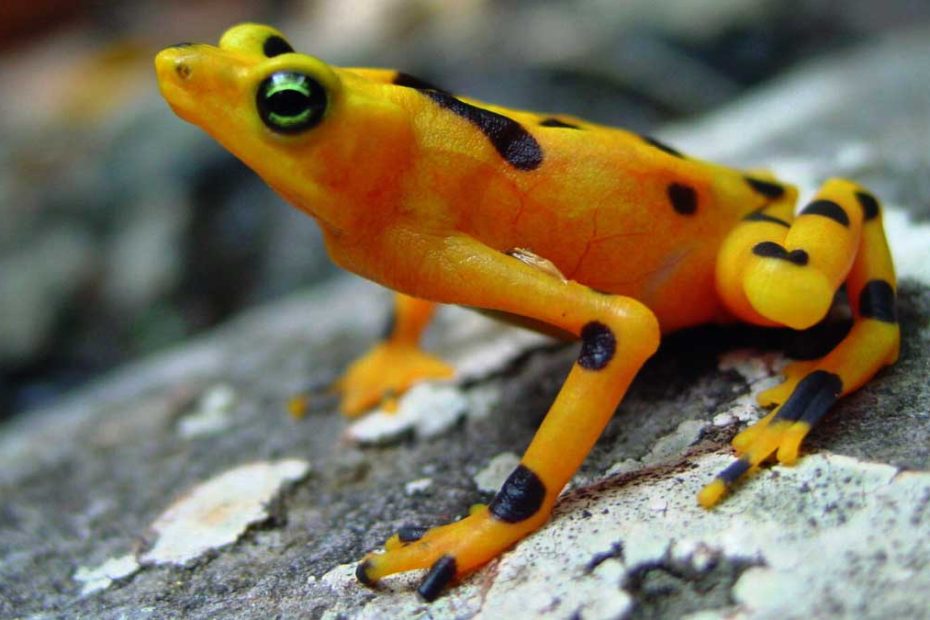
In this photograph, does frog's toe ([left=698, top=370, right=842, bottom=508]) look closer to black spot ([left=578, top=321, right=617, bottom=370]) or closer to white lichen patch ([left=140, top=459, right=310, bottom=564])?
black spot ([left=578, top=321, right=617, bottom=370])

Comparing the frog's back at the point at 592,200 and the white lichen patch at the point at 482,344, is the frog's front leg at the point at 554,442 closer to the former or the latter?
the frog's back at the point at 592,200

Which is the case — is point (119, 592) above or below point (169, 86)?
below

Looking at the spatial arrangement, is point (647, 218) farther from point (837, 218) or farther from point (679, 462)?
point (679, 462)

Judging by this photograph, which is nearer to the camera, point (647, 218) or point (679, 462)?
point (679, 462)

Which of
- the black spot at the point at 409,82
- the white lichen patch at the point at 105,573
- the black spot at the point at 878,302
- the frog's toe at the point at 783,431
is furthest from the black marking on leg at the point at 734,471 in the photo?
the white lichen patch at the point at 105,573

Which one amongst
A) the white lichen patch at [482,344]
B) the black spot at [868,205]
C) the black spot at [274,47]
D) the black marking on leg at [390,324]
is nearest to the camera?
the black spot at [274,47]

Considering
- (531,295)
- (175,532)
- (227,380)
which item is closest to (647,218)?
(531,295)

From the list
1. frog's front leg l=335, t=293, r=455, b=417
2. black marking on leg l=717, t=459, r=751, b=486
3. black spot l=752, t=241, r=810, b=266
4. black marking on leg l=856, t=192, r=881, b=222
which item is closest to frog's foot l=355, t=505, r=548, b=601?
black marking on leg l=717, t=459, r=751, b=486

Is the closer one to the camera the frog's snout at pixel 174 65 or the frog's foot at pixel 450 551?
the frog's foot at pixel 450 551
